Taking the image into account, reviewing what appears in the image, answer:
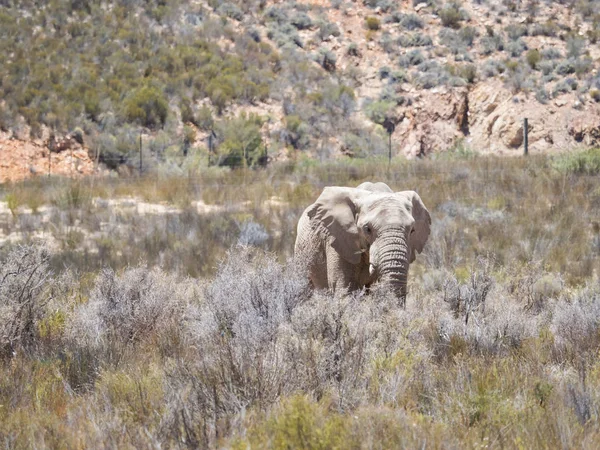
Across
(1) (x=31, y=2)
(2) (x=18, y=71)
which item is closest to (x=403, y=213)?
(2) (x=18, y=71)

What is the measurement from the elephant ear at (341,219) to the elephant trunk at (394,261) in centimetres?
63

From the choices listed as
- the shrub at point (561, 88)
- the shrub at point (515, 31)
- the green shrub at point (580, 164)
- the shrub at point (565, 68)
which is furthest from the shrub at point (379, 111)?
the green shrub at point (580, 164)

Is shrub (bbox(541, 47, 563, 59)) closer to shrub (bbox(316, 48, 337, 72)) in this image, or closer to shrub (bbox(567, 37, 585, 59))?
shrub (bbox(567, 37, 585, 59))

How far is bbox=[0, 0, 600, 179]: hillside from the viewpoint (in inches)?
1191

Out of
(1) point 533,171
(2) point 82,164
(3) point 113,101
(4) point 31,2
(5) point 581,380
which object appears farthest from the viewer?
(4) point 31,2

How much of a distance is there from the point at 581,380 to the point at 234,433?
2.77 meters

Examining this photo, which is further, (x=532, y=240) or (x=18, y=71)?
(x=18, y=71)

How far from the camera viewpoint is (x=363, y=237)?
8.38 meters

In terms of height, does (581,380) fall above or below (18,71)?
above

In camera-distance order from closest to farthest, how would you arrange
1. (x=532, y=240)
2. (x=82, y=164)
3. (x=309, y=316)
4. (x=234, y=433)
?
(x=234, y=433) < (x=309, y=316) < (x=532, y=240) < (x=82, y=164)

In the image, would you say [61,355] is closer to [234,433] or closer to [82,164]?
[234,433]

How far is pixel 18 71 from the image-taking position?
→ 32344 millimetres

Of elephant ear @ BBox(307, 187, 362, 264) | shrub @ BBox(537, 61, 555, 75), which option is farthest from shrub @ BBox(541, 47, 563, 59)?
elephant ear @ BBox(307, 187, 362, 264)

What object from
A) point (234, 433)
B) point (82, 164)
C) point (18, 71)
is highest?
point (234, 433)
